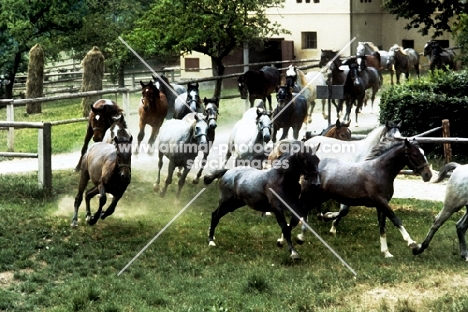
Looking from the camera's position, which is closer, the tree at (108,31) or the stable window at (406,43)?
the tree at (108,31)

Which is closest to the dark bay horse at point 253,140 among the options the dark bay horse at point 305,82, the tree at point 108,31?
the dark bay horse at point 305,82

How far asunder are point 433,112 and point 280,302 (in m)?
13.7

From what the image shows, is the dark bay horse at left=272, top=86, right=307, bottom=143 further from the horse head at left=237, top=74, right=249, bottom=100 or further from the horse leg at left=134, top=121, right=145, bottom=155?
the horse head at left=237, top=74, right=249, bottom=100

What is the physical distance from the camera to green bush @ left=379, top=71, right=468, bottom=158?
2550 cm

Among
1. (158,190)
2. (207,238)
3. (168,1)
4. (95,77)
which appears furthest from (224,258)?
(168,1)

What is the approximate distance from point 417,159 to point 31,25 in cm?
3032

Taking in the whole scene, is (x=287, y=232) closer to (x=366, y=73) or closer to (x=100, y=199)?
(x=100, y=199)

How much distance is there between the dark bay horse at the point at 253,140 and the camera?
18.9m

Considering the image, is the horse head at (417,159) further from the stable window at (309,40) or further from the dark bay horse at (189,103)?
the stable window at (309,40)

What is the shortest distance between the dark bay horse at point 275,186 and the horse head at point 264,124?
2.68m

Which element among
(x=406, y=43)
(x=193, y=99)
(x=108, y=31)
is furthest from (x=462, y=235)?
(x=406, y=43)

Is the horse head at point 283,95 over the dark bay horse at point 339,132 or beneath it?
over

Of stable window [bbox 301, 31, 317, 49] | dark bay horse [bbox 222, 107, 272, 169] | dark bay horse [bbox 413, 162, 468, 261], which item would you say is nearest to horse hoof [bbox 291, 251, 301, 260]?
dark bay horse [bbox 413, 162, 468, 261]

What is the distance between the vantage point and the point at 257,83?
31016 millimetres
